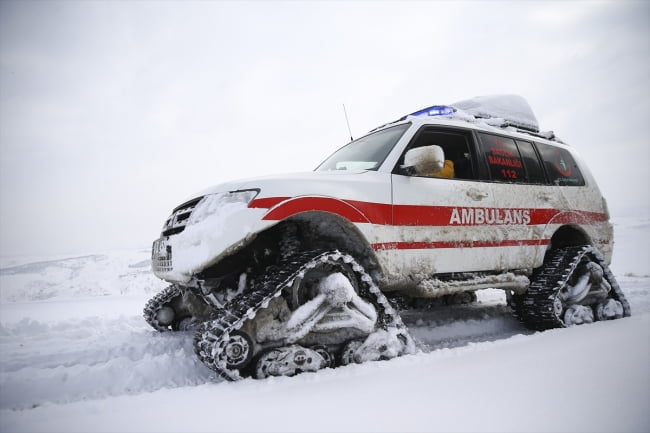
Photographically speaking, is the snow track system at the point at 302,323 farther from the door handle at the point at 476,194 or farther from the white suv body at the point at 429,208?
the door handle at the point at 476,194

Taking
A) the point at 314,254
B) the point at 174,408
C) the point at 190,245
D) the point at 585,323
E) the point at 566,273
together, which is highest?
the point at 190,245

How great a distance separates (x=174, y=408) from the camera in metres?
1.50

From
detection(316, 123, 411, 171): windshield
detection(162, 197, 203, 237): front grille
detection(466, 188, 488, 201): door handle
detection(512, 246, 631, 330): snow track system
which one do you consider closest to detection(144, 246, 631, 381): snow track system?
detection(162, 197, 203, 237): front grille

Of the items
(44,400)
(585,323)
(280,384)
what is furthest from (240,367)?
(585,323)

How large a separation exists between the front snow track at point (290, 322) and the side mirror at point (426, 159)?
3.16ft

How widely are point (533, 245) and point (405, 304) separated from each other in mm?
1826

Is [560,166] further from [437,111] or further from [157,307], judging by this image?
[157,307]

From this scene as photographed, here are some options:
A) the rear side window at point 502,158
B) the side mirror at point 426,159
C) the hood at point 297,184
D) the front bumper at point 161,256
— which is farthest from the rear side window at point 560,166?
the front bumper at point 161,256

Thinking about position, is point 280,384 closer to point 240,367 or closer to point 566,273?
point 240,367

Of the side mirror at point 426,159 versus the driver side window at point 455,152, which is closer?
the side mirror at point 426,159

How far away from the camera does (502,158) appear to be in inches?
144

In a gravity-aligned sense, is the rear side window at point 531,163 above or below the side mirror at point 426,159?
below

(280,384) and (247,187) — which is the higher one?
(247,187)

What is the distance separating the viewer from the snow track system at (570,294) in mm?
3451
